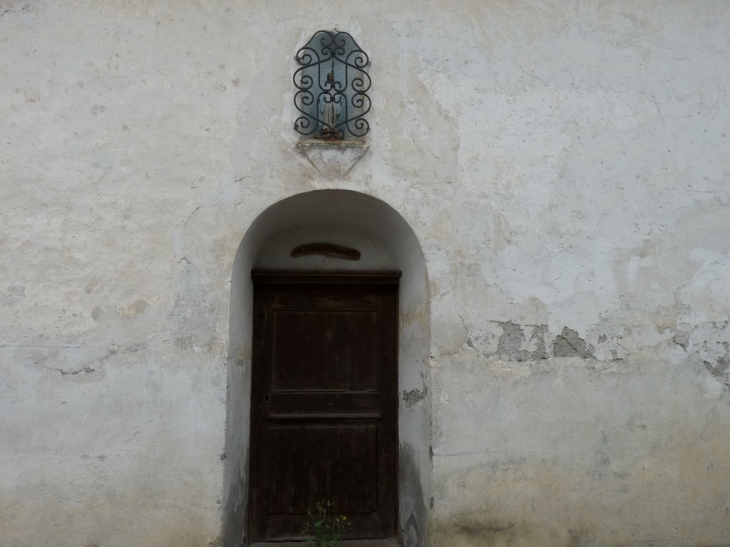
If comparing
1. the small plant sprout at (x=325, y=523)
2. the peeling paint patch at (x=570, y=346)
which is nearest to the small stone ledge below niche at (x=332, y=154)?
the peeling paint patch at (x=570, y=346)

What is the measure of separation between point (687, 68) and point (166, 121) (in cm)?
341

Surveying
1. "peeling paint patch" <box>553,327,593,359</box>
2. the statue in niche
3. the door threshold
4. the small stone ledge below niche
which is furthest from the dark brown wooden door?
"peeling paint patch" <box>553,327,593,359</box>

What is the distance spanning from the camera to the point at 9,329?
11.7 ft

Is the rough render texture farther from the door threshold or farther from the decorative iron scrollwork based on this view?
the door threshold

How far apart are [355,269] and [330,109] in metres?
1.26

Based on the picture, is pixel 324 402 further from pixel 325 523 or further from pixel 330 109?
pixel 330 109

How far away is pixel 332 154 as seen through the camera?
3.85 m

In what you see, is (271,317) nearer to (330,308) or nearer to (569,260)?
(330,308)

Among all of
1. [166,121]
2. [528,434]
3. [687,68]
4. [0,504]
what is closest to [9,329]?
[0,504]

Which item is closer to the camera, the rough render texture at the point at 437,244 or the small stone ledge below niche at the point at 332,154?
the rough render texture at the point at 437,244

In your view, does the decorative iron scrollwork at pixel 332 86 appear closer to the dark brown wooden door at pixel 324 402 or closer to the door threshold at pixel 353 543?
the dark brown wooden door at pixel 324 402

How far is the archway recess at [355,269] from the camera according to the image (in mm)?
3846

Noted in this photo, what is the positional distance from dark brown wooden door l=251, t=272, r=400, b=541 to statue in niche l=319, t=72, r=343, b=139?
3.75 feet

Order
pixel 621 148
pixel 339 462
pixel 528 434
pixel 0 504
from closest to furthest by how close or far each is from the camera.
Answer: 1. pixel 0 504
2. pixel 528 434
3. pixel 621 148
4. pixel 339 462
